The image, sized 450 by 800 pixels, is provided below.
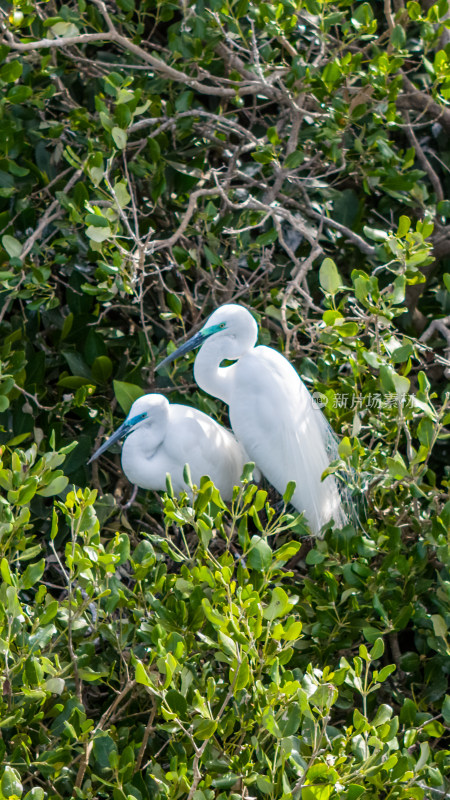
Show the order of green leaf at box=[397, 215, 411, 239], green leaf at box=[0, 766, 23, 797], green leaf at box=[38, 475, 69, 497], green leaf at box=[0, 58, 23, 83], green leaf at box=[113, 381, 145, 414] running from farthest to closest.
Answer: green leaf at box=[0, 58, 23, 83] < green leaf at box=[113, 381, 145, 414] < green leaf at box=[397, 215, 411, 239] < green leaf at box=[38, 475, 69, 497] < green leaf at box=[0, 766, 23, 797]

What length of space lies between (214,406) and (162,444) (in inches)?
12.0

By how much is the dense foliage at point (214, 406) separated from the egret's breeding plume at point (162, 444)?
0.37 ft

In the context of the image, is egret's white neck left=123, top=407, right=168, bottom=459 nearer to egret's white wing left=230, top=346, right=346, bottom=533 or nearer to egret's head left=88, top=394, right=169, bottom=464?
egret's head left=88, top=394, right=169, bottom=464

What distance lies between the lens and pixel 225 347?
6.61 ft

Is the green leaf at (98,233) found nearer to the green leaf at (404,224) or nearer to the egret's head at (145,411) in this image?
the egret's head at (145,411)

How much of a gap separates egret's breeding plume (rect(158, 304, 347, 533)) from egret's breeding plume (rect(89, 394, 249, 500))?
0.27ft

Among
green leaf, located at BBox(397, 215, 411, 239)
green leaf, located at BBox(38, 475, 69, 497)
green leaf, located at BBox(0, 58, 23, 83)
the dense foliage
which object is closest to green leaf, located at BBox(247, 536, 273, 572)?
the dense foliage

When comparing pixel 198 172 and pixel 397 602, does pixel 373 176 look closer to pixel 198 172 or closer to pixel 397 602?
pixel 198 172

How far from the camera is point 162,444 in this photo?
2.02 meters

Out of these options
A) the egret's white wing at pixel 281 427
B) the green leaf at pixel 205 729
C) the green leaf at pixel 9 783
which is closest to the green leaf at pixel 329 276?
the egret's white wing at pixel 281 427

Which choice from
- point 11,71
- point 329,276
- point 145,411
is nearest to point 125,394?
point 145,411

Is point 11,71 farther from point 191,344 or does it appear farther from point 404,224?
point 404,224

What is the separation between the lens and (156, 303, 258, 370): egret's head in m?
1.98

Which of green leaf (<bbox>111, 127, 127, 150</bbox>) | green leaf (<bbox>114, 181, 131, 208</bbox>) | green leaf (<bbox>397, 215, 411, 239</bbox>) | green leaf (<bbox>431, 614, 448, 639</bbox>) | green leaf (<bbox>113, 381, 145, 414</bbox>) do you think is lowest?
green leaf (<bbox>431, 614, 448, 639</bbox>)
